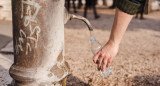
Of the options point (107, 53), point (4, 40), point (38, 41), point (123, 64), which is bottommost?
point (123, 64)

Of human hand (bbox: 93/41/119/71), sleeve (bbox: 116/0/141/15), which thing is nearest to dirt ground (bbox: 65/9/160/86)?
human hand (bbox: 93/41/119/71)

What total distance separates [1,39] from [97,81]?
2.22 meters

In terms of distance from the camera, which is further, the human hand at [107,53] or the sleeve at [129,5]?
the human hand at [107,53]

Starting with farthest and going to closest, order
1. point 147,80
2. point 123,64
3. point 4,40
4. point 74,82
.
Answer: point 4,40 → point 123,64 → point 147,80 → point 74,82

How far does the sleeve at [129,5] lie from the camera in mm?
1321

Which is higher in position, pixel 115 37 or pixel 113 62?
pixel 115 37

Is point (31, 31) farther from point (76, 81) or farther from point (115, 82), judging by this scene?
point (115, 82)

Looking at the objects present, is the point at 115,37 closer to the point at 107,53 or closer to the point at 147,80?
the point at 107,53

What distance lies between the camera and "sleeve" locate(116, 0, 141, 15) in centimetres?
132

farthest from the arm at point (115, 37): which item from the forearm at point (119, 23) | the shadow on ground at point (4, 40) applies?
the shadow on ground at point (4, 40)

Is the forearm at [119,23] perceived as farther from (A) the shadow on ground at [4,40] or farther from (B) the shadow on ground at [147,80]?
(A) the shadow on ground at [4,40]

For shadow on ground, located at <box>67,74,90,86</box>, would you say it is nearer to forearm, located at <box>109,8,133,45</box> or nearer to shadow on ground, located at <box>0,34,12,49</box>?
forearm, located at <box>109,8,133,45</box>

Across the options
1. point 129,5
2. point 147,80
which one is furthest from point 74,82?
point 129,5

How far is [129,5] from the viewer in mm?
1324
